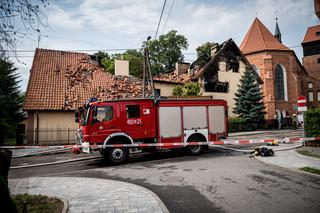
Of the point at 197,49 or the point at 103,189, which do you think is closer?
the point at 103,189

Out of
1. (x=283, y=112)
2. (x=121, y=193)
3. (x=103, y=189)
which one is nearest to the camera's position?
(x=121, y=193)

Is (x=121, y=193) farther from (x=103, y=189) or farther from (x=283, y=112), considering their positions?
(x=283, y=112)

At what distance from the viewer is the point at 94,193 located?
19.4 ft

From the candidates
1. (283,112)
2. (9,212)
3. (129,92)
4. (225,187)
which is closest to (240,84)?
(283,112)

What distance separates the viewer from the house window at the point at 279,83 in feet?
121

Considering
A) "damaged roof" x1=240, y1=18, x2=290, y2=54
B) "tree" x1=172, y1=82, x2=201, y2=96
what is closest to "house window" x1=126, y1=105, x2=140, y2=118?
"tree" x1=172, y1=82, x2=201, y2=96

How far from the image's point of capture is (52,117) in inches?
758

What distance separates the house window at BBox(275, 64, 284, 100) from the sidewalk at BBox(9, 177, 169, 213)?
3661 centimetres

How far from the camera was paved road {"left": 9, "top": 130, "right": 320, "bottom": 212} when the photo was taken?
5.07m

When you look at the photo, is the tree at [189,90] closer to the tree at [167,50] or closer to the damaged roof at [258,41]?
the damaged roof at [258,41]

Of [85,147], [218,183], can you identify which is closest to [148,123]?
[85,147]

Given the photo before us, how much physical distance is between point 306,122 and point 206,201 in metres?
11.9

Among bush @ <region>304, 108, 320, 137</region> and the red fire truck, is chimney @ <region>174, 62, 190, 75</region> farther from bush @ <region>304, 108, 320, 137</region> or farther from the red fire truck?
the red fire truck

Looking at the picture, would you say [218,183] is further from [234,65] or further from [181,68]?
[181,68]
